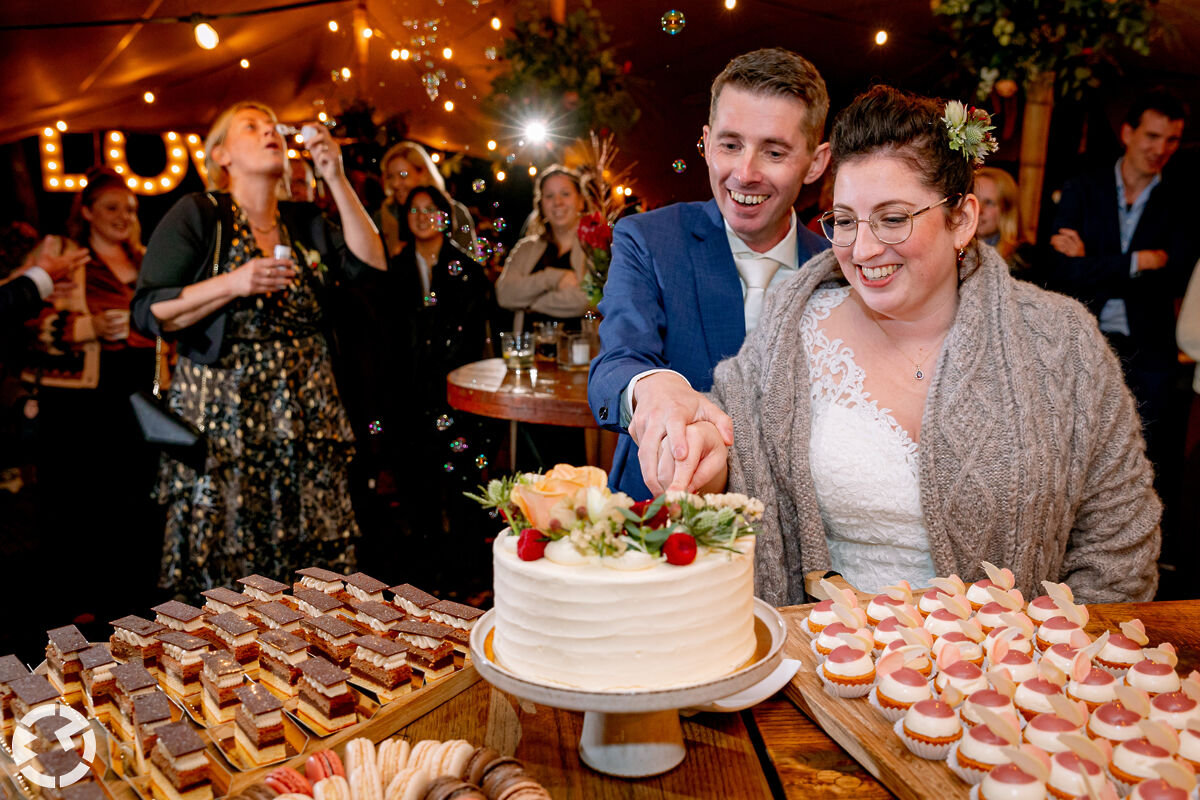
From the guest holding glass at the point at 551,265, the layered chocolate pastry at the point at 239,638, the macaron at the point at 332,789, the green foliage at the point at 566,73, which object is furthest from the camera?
the green foliage at the point at 566,73

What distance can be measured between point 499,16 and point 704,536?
16.8 feet

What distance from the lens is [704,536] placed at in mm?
1085

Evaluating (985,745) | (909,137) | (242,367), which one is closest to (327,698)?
(985,745)

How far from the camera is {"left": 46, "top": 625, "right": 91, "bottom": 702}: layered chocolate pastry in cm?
133

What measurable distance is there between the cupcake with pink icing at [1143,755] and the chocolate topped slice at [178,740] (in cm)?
105

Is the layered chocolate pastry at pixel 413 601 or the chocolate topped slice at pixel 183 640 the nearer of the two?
the chocolate topped slice at pixel 183 640

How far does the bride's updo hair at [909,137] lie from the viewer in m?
1.75

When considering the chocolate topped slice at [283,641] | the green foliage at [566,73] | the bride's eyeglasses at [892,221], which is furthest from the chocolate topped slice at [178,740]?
the green foliage at [566,73]

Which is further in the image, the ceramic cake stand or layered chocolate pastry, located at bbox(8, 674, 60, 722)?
layered chocolate pastry, located at bbox(8, 674, 60, 722)

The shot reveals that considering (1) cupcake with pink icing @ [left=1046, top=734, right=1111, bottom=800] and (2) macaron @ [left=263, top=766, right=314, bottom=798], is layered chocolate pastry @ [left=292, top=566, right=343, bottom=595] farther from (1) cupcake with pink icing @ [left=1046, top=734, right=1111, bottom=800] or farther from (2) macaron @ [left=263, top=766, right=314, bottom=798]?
(1) cupcake with pink icing @ [left=1046, top=734, right=1111, bottom=800]

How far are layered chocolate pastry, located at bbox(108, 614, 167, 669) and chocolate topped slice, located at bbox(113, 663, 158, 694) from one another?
0.09 m

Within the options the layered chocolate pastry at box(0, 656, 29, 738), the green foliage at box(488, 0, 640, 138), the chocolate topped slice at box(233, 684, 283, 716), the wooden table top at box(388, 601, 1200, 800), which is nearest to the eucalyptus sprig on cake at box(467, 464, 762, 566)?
the wooden table top at box(388, 601, 1200, 800)

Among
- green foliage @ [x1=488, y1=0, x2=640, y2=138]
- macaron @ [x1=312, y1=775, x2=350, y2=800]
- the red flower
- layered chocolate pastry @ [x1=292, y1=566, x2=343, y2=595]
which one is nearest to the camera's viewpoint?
macaron @ [x1=312, y1=775, x2=350, y2=800]

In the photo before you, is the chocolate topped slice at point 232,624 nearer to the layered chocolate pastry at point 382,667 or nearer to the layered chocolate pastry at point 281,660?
the layered chocolate pastry at point 281,660
